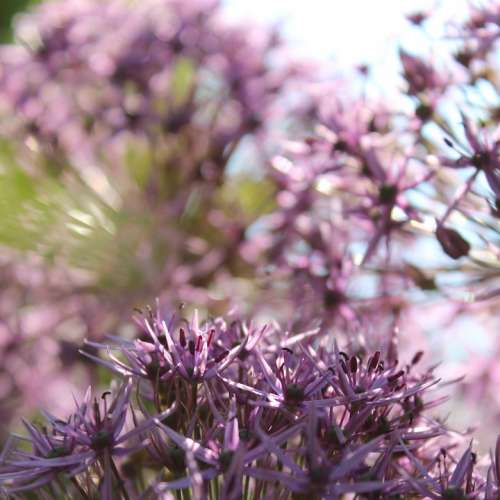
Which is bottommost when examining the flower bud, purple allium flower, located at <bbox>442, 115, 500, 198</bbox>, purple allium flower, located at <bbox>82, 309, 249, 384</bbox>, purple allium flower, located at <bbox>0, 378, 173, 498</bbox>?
the flower bud

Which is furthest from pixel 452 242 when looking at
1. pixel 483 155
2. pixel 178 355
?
pixel 178 355

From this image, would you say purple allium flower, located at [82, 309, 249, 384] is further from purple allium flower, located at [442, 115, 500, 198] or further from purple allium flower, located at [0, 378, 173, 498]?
purple allium flower, located at [442, 115, 500, 198]

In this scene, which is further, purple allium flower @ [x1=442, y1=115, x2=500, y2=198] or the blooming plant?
purple allium flower @ [x1=442, y1=115, x2=500, y2=198]

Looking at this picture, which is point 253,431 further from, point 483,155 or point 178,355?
point 483,155

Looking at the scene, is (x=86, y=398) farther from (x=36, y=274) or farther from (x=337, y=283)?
(x=36, y=274)

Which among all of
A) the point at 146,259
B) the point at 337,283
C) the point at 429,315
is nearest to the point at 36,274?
the point at 146,259

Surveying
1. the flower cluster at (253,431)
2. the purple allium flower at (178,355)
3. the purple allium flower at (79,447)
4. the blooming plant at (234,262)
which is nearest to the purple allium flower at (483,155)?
the blooming plant at (234,262)

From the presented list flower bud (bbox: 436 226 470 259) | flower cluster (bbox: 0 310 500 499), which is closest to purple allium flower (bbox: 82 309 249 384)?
flower cluster (bbox: 0 310 500 499)

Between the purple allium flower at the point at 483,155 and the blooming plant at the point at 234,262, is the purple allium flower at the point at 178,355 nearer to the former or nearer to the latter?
the blooming plant at the point at 234,262

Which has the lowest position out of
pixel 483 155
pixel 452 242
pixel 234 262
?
pixel 234 262
